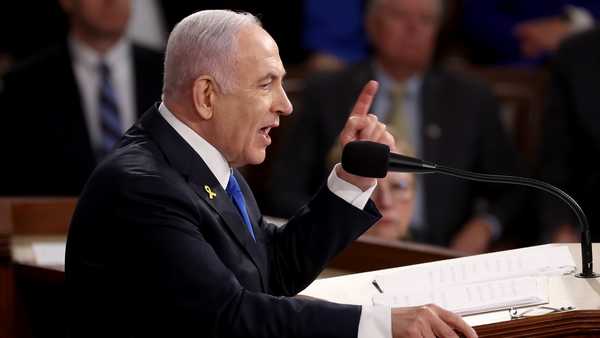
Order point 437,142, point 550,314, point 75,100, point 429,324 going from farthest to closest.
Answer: point 75,100
point 437,142
point 550,314
point 429,324

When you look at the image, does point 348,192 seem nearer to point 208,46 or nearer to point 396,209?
point 208,46

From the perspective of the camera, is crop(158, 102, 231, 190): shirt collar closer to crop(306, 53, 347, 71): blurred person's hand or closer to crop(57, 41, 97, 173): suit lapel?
crop(57, 41, 97, 173): suit lapel

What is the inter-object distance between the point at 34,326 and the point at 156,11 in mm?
2386

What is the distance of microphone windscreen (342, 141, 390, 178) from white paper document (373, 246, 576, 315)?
22cm

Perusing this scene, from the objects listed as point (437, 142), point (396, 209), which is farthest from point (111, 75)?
point (396, 209)

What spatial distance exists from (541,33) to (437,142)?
2.78 feet

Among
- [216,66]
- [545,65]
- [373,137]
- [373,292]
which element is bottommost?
[545,65]

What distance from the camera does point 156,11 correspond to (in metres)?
4.90

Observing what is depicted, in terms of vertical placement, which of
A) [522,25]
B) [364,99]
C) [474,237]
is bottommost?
[474,237]

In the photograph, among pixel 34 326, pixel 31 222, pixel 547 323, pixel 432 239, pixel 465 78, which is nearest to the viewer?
pixel 547 323

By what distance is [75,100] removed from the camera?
422 cm

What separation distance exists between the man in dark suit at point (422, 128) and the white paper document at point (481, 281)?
1.80 m

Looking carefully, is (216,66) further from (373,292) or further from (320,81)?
(320,81)

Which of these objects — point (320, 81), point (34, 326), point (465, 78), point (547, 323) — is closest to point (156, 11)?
point (320, 81)
